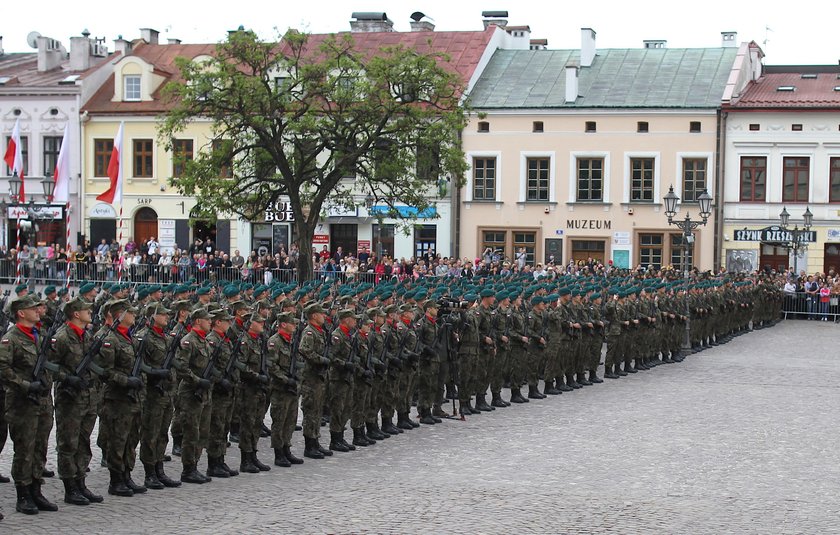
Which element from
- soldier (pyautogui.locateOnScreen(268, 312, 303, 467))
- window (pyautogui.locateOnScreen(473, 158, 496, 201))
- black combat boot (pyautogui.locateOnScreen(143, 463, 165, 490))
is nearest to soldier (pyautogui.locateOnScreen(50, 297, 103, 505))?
black combat boot (pyautogui.locateOnScreen(143, 463, 165, 490))

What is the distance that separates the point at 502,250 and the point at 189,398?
36.6 meters

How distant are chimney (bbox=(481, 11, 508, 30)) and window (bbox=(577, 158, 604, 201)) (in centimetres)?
993

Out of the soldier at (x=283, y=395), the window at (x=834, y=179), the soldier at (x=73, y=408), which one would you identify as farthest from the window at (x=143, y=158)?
the soldier at (x=73, y=408)

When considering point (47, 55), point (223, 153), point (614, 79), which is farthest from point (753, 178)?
point (47, 55)

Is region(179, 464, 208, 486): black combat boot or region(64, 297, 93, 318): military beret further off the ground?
region(64, 297, 93, 318): military beret

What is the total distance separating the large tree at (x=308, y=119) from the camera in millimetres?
35562

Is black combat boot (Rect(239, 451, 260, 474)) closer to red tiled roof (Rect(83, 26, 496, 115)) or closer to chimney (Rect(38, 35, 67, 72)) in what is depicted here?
red tiled roof (Rect(83, 26, 496, 115))

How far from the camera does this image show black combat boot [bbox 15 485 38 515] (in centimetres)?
1105

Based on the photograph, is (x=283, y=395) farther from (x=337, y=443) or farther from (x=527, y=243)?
(x=527, y=243)

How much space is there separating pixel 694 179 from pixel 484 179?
26.8 ft

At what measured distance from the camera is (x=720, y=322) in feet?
108

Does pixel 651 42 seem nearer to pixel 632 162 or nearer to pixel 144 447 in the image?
pixel 632 162

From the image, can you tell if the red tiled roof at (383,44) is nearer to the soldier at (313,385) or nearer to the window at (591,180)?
the window at (591,180)

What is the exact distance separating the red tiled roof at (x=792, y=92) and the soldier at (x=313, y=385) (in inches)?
1365
